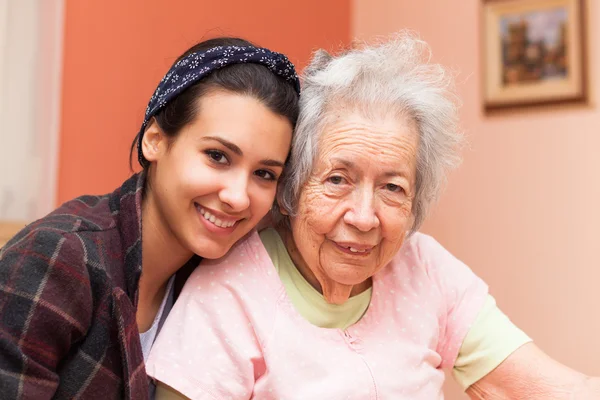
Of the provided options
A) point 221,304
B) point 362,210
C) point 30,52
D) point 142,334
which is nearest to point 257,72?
point 362,210

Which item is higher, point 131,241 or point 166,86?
point 166,86

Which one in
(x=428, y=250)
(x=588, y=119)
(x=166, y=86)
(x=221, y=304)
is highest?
(x=588, y=119)

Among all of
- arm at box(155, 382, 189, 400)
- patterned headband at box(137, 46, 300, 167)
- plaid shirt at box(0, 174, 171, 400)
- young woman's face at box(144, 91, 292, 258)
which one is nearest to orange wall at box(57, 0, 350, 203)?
patterned headband at box(137, 46, 300, 167)

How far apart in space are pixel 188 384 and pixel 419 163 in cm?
66

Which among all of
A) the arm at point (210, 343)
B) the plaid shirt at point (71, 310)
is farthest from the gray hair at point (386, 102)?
the plaid shirt at point (71, 310)

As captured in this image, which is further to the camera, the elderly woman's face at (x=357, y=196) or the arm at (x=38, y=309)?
the elderly woman's face at (x=357, y=196)

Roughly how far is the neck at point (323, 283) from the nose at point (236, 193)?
0.77 ft

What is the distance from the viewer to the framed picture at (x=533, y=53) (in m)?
2.73

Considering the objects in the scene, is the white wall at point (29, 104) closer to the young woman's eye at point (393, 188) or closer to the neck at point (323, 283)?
the neck at point (323, 283)

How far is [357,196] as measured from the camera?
1.33 meters

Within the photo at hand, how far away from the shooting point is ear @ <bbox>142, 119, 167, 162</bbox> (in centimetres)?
137

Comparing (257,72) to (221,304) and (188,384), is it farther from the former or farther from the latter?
(188,384)

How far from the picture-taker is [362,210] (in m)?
1.31

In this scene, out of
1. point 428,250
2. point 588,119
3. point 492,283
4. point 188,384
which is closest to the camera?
point 188,384
